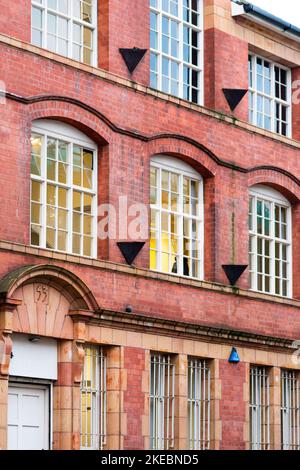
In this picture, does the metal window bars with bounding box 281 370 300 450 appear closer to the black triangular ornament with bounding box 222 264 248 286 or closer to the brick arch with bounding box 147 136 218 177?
the black triangular ornament with bounding box 222 264 248 286

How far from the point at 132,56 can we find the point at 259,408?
841 centimetres

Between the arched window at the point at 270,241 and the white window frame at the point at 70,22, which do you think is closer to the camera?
the white window frame at the point at 70,22

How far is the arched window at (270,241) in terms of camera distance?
114 ft

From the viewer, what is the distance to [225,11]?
34.4 metres

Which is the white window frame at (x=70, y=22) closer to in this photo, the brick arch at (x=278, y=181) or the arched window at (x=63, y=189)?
the arched window at (x=63, y=189)

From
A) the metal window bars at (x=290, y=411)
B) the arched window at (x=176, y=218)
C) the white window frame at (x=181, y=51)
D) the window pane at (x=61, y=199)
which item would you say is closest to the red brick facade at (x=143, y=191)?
the white window frame at (x=181, y=51)

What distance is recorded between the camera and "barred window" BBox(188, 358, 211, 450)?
105 feet

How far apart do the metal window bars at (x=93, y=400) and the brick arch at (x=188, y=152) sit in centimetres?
449

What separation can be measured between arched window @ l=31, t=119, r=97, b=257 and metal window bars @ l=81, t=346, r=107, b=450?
205 cm

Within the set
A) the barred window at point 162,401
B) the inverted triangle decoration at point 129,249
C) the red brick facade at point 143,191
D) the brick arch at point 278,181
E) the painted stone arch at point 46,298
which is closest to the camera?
the painted stone arch at point 46,298

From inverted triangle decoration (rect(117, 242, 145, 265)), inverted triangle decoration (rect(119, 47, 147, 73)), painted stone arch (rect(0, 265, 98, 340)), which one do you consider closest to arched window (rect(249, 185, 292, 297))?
inverted triangle decoration (rect(117, 242, 145, 265))
